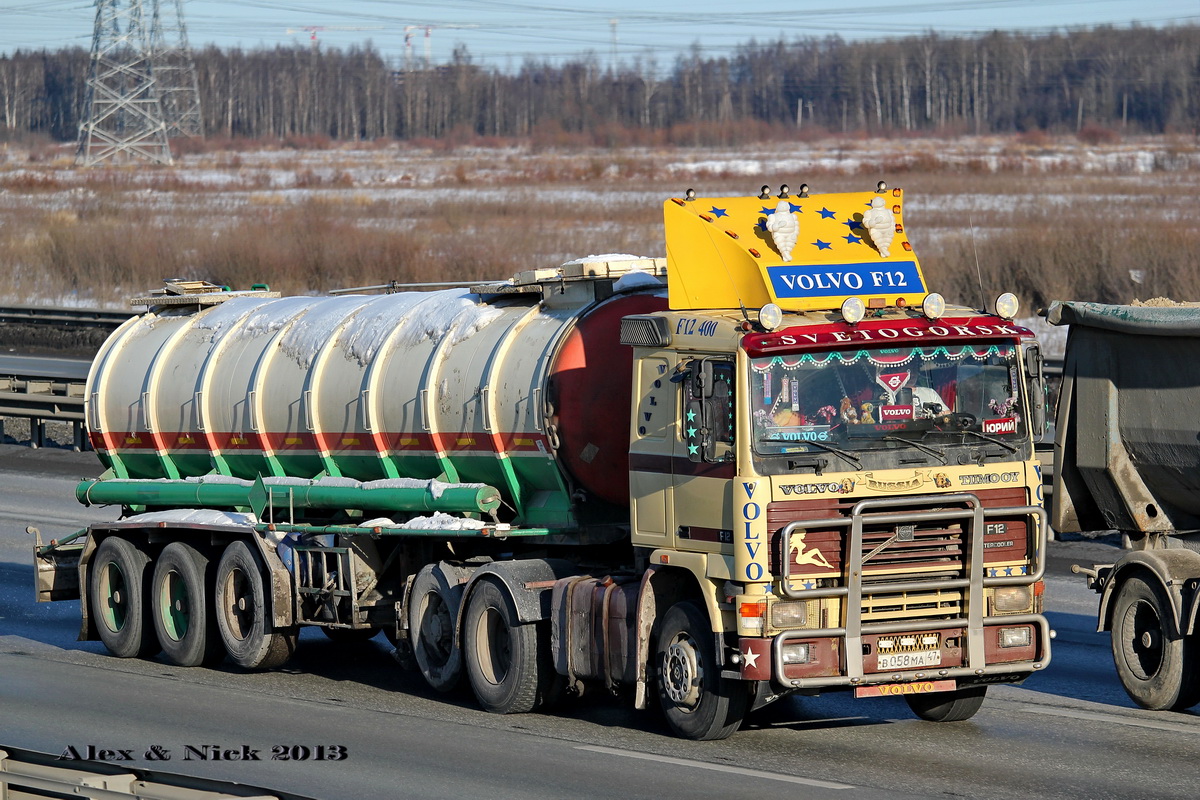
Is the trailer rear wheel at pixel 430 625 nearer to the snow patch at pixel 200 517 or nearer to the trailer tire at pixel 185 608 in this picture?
the snow patch at pixel 200 517

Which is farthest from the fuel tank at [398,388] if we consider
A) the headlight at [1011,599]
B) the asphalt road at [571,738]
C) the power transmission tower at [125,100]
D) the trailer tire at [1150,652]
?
the power transmission tower at [125,100]

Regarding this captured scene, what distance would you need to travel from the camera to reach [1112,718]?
10.9 m

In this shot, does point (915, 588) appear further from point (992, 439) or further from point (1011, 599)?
point (992, 439)

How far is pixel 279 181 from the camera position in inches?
3287

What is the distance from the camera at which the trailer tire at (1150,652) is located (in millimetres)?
11008

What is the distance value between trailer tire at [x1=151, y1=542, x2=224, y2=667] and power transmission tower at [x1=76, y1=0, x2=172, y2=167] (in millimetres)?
89475

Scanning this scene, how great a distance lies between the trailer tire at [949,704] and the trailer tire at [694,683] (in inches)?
54.1

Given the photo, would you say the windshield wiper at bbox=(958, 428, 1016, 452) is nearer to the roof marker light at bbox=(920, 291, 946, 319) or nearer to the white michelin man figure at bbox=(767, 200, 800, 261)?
the roof marker light at bbox=(920, 291, 946, 319)

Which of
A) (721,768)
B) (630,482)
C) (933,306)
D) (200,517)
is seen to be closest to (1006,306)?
(933,306)

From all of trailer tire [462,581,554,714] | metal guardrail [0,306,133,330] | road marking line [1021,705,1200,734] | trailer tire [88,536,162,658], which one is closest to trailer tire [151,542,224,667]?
trailer tire [88,536,162,658]

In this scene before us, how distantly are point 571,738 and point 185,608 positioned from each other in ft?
16.0

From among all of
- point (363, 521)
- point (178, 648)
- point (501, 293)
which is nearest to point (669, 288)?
point (501, 293)

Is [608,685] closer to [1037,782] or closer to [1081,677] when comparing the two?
[1037,782]

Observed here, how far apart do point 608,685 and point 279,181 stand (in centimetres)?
7536
